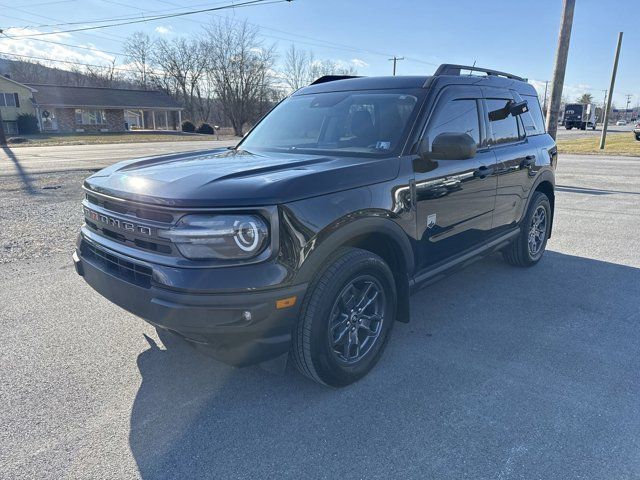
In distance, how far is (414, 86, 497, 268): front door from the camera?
10.9 ft

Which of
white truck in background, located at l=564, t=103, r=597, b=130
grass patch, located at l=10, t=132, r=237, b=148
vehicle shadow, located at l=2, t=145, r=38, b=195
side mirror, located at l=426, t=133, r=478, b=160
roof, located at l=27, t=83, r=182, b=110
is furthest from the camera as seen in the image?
white truck in background, located at l=564, t=103, r=597, b=130

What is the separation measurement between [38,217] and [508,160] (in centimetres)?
726

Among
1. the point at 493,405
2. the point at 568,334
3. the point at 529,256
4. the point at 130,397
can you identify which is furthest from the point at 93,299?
the point at 529,256

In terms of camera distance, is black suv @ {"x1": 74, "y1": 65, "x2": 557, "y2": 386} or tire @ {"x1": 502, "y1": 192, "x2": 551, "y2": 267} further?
tire @ {"x1": 502, "y1": 192, "x2": 551, "y2": 267}

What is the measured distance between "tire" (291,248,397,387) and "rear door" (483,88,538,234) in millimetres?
1866

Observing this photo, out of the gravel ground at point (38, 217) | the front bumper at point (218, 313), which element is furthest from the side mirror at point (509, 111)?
the gravel ground at point (38, 217)

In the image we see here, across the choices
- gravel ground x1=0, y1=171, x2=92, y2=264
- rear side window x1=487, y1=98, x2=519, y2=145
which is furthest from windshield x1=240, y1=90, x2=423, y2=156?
gravel ground x1=0, y1=171, x2=92, y2=264

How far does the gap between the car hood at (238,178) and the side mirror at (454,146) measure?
336 millimetres

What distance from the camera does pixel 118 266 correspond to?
272cm

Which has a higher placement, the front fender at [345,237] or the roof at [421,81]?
the roof at [421,81]

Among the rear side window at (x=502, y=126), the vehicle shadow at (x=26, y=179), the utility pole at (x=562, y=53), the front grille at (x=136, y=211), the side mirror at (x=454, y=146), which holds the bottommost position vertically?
the vehicle shadow at (x=26, y=179)

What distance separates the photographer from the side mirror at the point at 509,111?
4.27 metres

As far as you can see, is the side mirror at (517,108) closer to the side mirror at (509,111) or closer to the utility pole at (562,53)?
the side mirror at (509,111)

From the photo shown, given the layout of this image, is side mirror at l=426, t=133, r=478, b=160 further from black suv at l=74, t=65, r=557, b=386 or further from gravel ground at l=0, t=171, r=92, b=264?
gravel ground at l=0, t=171, r=92, b=264
